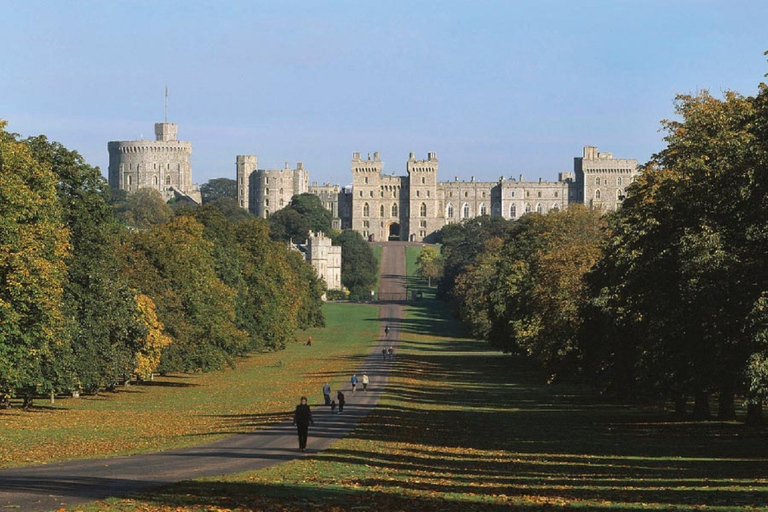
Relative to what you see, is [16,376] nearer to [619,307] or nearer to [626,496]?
[619,307]

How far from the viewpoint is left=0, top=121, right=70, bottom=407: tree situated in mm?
38531

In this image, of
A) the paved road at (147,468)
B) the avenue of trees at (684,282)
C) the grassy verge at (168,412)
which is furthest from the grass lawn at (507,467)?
the grassy verge at (168,412)

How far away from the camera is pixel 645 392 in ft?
139

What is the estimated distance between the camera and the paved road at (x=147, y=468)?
58.6 feet

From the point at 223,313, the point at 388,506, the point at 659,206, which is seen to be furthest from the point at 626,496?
the point at 223,313

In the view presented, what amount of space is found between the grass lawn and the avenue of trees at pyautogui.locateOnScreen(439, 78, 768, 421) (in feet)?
5.39

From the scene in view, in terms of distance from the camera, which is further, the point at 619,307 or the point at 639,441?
the point at 619,307

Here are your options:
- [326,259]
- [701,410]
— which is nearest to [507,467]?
[701,410]

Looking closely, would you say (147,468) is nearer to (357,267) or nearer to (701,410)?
(701,410)

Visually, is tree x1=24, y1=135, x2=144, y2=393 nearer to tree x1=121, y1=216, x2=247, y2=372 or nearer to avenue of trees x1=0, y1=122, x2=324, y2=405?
avenue of trees x1=0, y1=122, x2=324, y2=405

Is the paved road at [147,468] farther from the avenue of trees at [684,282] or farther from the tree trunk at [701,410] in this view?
the tree trunk at [701,410]

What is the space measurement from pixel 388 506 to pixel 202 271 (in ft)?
173

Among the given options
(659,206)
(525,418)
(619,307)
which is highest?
(659,206)

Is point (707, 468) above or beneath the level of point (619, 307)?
beneath
